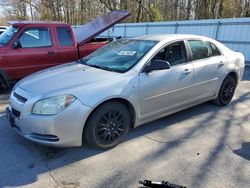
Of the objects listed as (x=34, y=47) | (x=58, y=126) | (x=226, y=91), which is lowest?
(x=226, y=91)

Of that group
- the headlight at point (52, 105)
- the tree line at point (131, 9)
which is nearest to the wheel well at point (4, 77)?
the headlight at point (52, 105)

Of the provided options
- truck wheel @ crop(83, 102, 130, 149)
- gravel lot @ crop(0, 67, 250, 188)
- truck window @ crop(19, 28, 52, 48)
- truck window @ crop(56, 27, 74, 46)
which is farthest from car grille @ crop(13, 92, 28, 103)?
truck window @ crop(56, 27, 74, 46)

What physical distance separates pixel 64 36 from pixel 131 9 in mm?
22171

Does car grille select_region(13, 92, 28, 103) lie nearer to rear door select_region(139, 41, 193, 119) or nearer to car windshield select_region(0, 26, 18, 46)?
rear door select_region(139, 41, 193, 119)

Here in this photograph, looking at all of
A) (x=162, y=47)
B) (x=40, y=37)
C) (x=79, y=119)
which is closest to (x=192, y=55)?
(x=162, y=47)

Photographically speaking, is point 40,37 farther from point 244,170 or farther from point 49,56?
point 244,170

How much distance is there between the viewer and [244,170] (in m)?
3.24

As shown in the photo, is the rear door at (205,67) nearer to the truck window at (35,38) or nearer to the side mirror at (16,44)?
the truck window at (35,38)

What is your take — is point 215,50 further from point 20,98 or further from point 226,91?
point 20,98

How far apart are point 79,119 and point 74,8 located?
98.3ft

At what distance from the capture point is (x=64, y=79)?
366 centimetres

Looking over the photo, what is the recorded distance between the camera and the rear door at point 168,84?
388 cm

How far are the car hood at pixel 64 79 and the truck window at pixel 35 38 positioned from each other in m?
2.47

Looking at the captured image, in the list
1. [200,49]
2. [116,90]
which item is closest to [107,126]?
[116,90]
